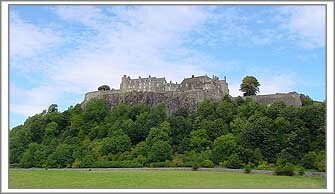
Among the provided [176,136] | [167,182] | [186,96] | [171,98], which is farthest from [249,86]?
[167,182]

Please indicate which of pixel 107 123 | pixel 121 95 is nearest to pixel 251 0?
pixel 107 123

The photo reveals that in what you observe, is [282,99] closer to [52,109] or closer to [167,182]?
[52,109]

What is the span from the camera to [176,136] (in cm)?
3606

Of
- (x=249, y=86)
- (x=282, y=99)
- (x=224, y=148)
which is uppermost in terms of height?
(x=249, y=86)

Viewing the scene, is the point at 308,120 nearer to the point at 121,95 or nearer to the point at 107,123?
the point at 107,123

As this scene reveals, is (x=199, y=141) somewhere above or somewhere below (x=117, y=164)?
above

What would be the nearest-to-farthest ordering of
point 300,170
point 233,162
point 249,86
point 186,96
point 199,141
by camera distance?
point 300,170, point 233,162, point 199,141, point 186,96, point 249,86

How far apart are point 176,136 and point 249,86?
1261 cm

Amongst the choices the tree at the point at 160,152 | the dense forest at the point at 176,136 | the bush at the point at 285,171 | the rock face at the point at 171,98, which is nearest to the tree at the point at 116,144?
the dense forest at the point at 176,136

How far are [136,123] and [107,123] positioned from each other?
3.18m

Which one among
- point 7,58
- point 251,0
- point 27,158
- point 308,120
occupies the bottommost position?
point 27,158

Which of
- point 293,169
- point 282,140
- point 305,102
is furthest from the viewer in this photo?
point 305,102

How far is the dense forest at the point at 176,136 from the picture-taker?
29.9 meters

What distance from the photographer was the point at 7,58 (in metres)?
10.0
